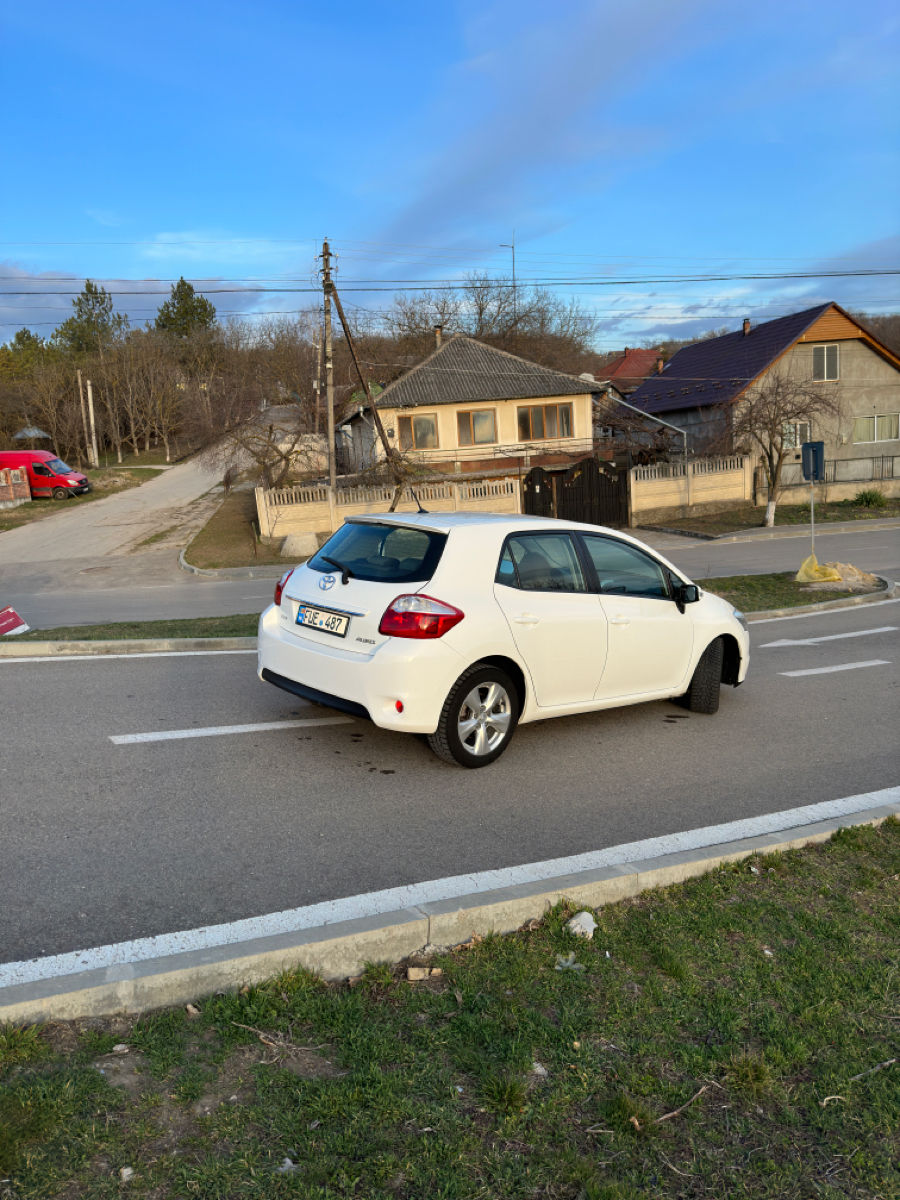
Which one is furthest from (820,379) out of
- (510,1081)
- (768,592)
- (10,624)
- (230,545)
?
(510,1081)

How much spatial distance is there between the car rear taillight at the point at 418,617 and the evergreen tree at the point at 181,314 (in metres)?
95.1

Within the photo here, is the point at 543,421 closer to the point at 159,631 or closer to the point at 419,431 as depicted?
the point at 419,431

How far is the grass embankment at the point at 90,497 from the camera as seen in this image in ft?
128

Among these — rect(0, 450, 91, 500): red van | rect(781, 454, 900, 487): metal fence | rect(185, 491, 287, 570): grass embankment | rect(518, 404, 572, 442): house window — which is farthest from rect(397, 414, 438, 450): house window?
rect(0, 450, 91, 500): red van

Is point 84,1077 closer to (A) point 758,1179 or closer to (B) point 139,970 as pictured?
(B) point 139,970

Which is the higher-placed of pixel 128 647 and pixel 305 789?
pixel 128 647

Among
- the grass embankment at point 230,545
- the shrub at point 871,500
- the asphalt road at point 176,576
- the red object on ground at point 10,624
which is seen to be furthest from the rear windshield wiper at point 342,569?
the shrub at point 871,500

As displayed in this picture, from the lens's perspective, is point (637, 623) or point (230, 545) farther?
point (230, 545)

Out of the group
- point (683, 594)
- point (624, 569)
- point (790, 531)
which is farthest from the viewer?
point (790, 531)

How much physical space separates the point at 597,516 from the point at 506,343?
4092cm

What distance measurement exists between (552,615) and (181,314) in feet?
318

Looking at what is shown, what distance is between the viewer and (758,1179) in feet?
8.14

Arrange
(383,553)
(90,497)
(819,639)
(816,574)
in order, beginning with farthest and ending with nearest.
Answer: (90,497), (816,574), (819,639), (383,553)

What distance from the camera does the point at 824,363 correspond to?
43156 millimetres
